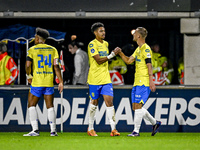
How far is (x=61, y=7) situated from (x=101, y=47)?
364cm

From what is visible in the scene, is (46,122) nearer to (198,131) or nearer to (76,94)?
(76,94)

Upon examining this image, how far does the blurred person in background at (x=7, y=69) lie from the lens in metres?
13.1

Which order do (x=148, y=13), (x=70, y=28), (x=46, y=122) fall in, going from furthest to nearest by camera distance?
(x=70, y=28) → (x=148, y=13) → (x=46, y=122)

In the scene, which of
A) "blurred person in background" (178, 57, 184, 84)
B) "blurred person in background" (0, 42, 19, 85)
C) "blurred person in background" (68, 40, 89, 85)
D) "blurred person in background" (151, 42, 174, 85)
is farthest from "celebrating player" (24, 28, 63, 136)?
"blurred person in background" (178, 57, 184, 84)

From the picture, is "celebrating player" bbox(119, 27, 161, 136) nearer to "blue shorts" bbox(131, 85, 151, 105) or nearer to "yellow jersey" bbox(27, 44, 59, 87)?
"blue shorts" bbox(131, 85, 151, 105)

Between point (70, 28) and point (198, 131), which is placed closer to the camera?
point (198, 131)

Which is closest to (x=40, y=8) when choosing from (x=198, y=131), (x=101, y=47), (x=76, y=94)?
(x=76, y=94)

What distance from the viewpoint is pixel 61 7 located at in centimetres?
1362

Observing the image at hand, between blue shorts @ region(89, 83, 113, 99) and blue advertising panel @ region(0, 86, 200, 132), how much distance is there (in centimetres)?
162

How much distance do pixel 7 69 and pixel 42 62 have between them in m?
3.28

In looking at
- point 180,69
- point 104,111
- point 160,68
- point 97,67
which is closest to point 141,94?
point 97,67

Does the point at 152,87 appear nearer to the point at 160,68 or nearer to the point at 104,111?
the point at 104,111

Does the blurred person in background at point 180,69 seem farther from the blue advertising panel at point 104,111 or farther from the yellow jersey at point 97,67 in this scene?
the yellow jersey at point 97,67

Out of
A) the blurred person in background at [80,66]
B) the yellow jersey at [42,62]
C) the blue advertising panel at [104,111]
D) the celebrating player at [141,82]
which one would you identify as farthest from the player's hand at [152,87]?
the blurred person in background at [80,66]
